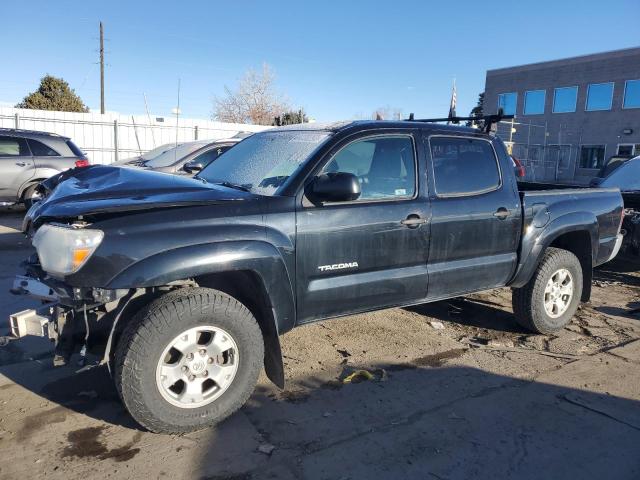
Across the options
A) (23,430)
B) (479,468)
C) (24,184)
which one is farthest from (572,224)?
(24,184)

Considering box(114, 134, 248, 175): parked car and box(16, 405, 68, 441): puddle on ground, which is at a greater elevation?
box(114, 134, 248, 175): parked car

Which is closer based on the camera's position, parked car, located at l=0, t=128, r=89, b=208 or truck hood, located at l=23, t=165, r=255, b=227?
truck hood, located at l=23, t=165, r=255, b=227

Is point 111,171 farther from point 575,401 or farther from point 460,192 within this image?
point 575,401

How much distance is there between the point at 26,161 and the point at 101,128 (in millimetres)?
7177

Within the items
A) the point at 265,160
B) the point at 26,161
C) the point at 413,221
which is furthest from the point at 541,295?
the point at 26,161

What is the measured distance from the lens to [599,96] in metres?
30.5

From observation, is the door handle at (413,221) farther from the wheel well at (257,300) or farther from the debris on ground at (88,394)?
the debris on ground at (88,394)

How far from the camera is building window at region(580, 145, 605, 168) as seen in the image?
99.6 feet

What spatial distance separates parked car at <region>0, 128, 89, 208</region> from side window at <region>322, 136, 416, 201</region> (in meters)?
8.34

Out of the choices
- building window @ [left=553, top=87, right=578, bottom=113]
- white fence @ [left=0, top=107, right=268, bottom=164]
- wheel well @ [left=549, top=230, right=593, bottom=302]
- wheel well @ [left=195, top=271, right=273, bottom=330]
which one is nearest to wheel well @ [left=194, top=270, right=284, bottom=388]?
wheel well @ [left=195, top=271, right=273, bottom=330]

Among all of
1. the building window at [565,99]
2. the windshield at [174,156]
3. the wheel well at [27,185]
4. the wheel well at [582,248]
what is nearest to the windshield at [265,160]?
the wheel well at [582,248]

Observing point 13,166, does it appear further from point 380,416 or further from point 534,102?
point 534,102

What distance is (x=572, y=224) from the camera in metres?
4.89

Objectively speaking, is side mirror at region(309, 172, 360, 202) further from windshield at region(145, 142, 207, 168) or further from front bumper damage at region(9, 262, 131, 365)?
windshield at region(145, 142, 207, 168)
